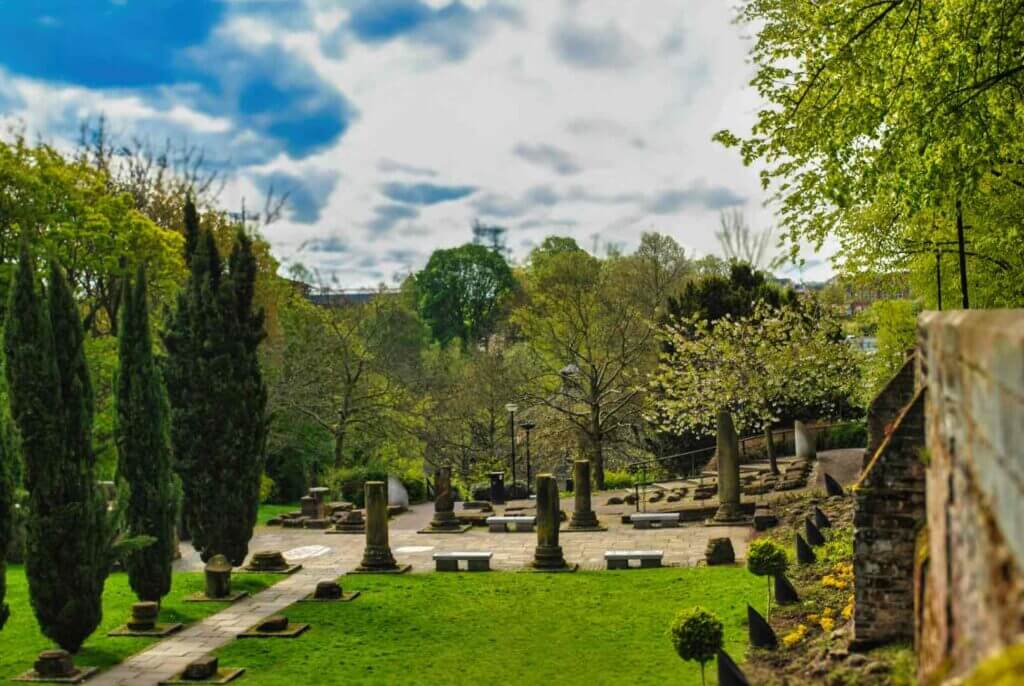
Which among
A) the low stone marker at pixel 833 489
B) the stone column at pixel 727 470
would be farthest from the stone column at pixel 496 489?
the low stone marker at pixel 833 489

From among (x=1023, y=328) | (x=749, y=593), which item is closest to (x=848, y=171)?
(x=749, y=593)

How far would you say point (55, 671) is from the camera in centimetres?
1387

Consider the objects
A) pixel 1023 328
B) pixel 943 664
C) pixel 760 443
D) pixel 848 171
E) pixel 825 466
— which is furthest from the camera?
pixel 760 443

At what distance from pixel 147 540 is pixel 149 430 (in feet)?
7.19

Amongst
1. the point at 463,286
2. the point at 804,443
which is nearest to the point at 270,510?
the point at 804,443

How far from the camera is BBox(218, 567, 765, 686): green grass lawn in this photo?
13.6m

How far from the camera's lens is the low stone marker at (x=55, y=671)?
13.8m

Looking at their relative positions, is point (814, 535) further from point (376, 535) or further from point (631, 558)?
point (376, 535)

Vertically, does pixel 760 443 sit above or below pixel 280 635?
above

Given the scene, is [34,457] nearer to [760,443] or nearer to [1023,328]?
[1023,328]

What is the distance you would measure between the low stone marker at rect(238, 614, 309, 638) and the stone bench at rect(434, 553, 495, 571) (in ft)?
18.6

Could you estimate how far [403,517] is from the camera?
32438 mm

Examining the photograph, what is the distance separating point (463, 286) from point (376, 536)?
141ft

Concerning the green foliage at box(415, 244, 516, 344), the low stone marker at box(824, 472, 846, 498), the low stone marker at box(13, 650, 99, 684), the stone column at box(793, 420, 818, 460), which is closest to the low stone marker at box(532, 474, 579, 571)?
the low stone marker at box(824, 472, 846, 498)
